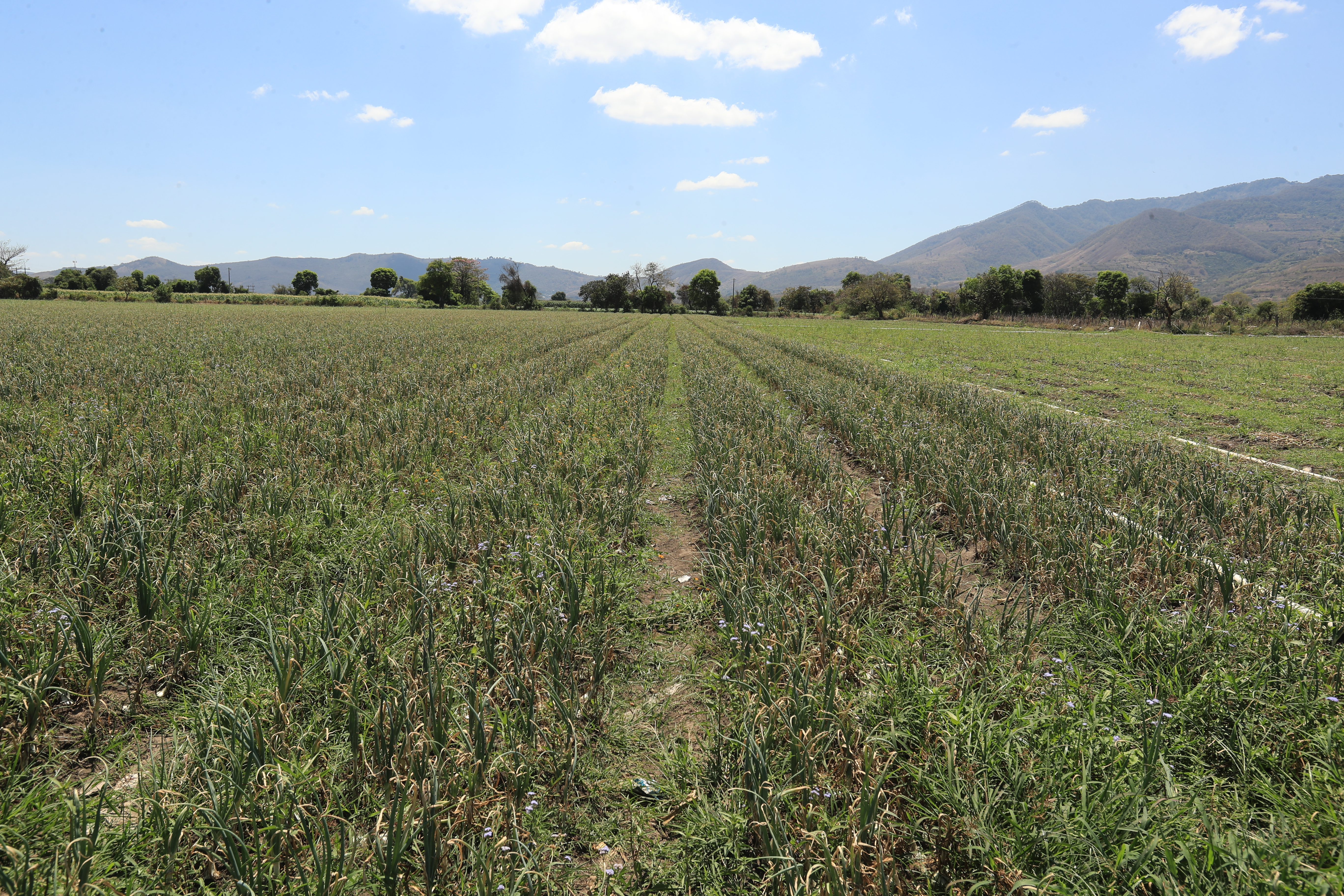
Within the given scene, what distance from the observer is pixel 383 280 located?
12744 cm

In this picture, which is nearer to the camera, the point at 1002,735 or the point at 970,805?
the point at 970,805

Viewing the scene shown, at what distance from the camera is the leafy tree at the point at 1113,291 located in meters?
78.2

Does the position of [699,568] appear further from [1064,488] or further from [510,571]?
[1064,488]

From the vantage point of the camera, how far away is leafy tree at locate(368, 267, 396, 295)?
12506 centimetres

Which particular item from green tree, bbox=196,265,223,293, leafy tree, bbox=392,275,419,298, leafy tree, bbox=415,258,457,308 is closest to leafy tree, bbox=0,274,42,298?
green tree, bbox=196,265,223,293

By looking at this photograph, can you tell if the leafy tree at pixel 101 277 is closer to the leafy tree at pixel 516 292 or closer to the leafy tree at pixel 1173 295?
the leafy tree at pixel 516 292

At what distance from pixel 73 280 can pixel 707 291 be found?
96950 mm

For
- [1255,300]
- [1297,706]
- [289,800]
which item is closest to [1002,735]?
[1297,706]

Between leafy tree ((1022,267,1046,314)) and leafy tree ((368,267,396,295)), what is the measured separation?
120032 millimetres

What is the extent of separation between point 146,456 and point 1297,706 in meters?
9.15

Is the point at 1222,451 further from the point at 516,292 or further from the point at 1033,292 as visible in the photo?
the point at 516,292

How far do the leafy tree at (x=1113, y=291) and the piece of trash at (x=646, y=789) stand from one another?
96.2 meters

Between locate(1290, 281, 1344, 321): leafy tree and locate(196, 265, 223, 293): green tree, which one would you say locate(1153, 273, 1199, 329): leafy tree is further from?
locate(196, 265, 223, 293): green tree

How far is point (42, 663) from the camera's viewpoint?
2.87 meters
